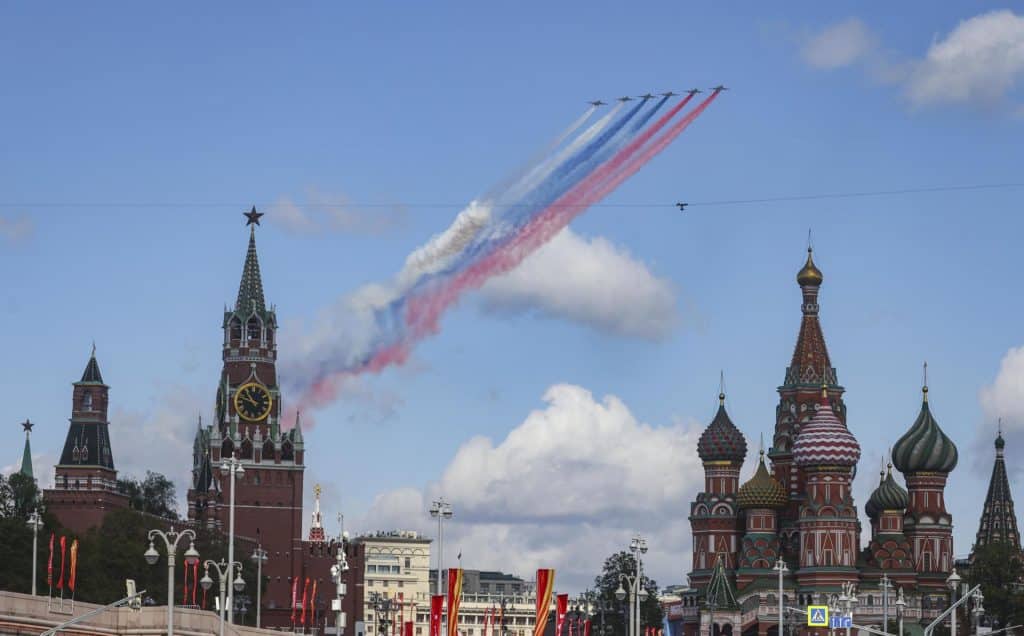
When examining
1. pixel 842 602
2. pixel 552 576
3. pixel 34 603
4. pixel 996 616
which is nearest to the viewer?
pixel 34 603

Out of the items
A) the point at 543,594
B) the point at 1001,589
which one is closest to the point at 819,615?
the point at 543,594

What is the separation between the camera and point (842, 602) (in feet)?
496

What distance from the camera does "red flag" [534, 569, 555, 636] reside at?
379 feet

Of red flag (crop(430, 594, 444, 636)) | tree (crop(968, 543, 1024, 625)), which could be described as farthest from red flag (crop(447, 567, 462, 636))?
tree (crop(968, 543, 1024, 625))

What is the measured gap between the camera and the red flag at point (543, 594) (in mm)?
115500

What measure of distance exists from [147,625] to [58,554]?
98878 millimetres

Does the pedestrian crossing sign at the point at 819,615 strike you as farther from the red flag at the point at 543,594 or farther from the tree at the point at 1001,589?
the tree at the point at 1001,589

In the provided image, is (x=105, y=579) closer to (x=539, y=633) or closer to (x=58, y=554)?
(x=58, y=554)

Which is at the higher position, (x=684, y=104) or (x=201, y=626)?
(x=684, y=104)

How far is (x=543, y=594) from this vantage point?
384ft

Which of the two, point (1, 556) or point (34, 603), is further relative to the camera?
point (1, 556)

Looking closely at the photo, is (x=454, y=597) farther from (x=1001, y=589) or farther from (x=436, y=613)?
(x=1001, y=589)

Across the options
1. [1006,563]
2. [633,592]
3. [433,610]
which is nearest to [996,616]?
[1006,563]

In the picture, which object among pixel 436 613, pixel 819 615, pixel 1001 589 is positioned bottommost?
pixel 436 613
